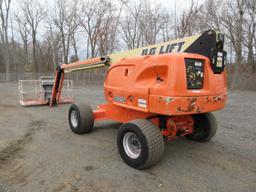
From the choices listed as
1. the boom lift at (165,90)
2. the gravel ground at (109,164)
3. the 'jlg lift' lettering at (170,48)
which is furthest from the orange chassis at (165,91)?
the gravel ground at (109,164)

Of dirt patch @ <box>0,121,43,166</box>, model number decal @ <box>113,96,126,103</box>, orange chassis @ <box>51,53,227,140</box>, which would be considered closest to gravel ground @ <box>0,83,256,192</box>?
dirt patch @ <box>0,121,43,166</box>

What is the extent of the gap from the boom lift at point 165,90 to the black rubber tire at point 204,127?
2cm

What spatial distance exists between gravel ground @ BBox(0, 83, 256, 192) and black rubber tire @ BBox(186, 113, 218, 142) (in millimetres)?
170

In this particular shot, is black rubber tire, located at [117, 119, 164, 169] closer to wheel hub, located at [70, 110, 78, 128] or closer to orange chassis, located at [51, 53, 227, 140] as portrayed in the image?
orange chassis, located at [51, 53, 227, 140]

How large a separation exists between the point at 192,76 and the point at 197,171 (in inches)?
58.1

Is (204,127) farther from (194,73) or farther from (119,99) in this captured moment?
(119,99)

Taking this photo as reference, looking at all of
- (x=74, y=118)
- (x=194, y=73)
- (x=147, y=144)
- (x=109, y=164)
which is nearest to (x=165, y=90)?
(x=194, y=73)

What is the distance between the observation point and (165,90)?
3.36 m

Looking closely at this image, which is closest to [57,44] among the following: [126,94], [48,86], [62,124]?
[48,86]

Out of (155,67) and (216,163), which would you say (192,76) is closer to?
(155,67)

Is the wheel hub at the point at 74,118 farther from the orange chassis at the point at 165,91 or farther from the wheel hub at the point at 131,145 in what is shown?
the wheel hub at the point at 131,145

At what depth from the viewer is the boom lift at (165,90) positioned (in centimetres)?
335

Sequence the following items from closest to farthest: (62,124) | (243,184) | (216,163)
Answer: (243,184) < (216,163) < (62,124)

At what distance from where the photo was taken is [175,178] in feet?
10.8
